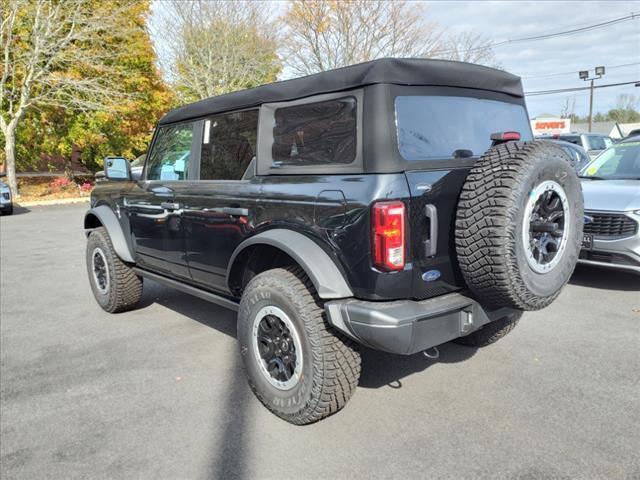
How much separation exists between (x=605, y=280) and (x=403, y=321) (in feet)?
14.3

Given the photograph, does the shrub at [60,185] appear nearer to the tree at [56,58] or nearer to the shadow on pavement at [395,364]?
the tree at [56,58]

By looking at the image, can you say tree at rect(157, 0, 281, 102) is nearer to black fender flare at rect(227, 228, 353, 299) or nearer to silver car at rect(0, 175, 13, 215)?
silver car at rect(0, 175, 13, 215)

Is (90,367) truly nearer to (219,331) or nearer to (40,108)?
(219,331)

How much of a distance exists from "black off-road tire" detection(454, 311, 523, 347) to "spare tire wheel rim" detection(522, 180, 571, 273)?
915 millimetres

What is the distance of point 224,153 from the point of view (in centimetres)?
360

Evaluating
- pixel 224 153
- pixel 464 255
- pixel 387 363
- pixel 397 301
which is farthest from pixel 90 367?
pixel 464 255

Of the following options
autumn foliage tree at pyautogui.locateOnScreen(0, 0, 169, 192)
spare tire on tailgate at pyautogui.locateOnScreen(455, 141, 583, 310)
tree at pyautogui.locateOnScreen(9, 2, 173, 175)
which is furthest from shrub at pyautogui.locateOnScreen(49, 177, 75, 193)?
spare tire on tailgate at pyautogui.locateOnScreen(455, 141, 583, 310)

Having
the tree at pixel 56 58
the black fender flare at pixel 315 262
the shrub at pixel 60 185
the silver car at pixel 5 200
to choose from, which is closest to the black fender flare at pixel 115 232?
the black fender flare at pixel 315 262

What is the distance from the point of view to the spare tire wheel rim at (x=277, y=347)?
287 centimetres

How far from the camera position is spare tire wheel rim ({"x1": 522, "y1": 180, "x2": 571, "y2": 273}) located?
261 cm

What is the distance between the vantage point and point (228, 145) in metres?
3.58

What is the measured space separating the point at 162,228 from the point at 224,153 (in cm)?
97

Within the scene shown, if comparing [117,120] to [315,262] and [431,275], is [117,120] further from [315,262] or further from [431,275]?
[431,275]

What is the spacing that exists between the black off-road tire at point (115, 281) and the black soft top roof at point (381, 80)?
198 cm
